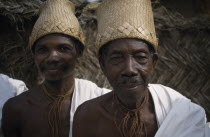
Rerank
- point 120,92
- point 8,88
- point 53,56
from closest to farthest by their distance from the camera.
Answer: point 120,92 → point 53,56 → point 8,88

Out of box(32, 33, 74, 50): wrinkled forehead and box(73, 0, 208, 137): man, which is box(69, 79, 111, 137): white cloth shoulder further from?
box(32, 33, 74, 50): wrinkled forehead

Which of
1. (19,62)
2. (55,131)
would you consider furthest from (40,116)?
(19,62)

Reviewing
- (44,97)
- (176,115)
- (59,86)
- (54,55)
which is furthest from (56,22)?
(176,115)

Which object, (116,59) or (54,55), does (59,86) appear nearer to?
(54,55)

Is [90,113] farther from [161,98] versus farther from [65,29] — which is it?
[65,29]

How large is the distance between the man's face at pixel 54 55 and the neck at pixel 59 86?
73mm

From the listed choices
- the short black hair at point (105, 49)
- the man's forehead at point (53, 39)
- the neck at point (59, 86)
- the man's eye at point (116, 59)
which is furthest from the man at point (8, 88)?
the man's eye at point (116, 59)

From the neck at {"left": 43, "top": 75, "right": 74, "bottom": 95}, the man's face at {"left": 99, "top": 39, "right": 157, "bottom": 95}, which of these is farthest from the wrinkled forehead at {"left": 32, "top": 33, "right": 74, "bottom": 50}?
the man's face at {"left": 99, "top": 39, "right": 157, "bottom": 95}

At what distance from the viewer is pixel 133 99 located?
199cm

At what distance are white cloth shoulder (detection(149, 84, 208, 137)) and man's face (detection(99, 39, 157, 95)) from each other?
21 centimetres

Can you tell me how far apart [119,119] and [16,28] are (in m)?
2.17

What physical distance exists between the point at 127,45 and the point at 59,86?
2.65 feet

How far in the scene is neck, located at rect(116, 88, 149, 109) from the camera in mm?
1970

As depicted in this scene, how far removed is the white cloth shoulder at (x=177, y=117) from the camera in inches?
77.0
